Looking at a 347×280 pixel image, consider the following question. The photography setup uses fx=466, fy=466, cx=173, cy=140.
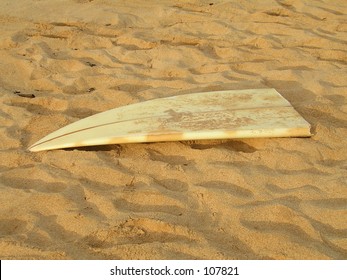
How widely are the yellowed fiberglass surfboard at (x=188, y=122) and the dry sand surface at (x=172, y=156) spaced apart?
0.07m

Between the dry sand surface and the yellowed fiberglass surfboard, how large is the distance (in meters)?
0.07

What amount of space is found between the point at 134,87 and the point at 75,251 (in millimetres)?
1624

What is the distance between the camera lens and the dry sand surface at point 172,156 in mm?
1886

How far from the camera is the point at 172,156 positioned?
8.01 feet

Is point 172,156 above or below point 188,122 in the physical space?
below

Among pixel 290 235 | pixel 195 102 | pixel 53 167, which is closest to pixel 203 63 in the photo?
pixel 195 102

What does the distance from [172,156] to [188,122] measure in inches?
8.8

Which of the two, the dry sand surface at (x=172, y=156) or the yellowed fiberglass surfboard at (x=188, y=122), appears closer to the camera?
the dry sand surface at (x=172, y=156)

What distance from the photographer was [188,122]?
254 centimetres

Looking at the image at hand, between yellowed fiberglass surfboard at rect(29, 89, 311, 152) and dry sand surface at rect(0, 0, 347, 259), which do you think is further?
yellowed fiberglass surfboard at rect(29, 89, 311, 152)

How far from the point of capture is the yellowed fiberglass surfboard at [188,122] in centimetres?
244

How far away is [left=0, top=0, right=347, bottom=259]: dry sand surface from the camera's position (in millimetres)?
1886

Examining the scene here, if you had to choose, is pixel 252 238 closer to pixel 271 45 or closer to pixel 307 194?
pixel 307 194

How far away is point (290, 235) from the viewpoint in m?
1.88
